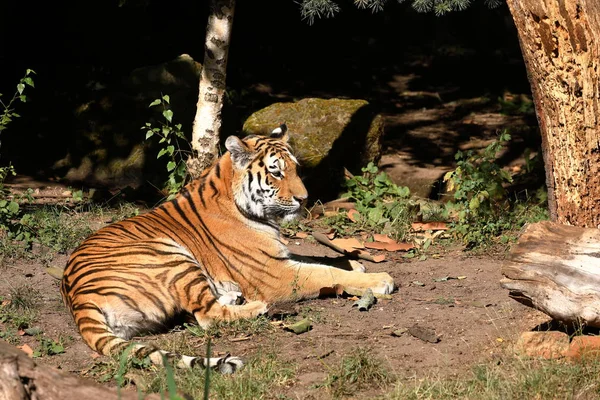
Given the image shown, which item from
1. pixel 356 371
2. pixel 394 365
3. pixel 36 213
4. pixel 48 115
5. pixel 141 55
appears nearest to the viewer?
pixel 356 371

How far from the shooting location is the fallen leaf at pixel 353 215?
8297mm

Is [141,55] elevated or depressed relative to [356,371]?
elevated

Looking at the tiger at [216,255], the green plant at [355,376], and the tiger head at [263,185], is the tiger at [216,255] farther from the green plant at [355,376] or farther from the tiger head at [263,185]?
the green plant at [355,376]

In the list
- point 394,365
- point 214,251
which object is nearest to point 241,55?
point 214,251

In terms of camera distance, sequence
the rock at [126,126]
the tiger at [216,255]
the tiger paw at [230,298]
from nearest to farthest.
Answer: the tiger at [216,255] → the tiger paw at [230,298] → the rock at [126,126]

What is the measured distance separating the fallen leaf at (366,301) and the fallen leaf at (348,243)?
1.25m

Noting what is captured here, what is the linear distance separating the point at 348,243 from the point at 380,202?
42.7 inches

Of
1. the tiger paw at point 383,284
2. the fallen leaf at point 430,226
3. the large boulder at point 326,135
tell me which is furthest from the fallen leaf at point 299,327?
the large boulder at point 326,135

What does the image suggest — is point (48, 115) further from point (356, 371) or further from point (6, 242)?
point (356, 371)

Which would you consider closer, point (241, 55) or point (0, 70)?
point (0, 70)

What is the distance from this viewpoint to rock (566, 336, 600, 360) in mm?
4742

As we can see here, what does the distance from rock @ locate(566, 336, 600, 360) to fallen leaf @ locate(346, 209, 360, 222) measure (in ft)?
11.9

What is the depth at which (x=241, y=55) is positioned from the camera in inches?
543

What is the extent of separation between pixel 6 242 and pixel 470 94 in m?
8.22
